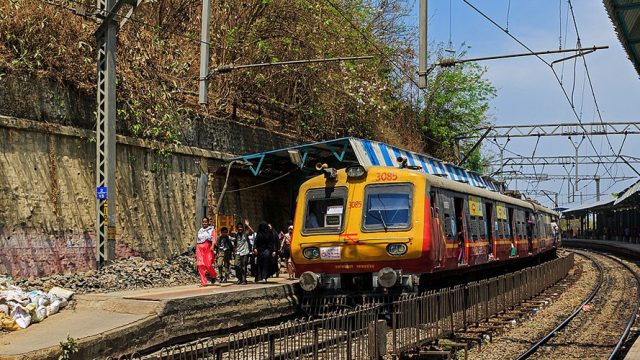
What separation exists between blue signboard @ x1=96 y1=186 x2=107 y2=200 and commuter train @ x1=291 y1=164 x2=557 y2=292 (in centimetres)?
393

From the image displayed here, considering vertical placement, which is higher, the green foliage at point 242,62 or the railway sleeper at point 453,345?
the green foliage at point 242,62

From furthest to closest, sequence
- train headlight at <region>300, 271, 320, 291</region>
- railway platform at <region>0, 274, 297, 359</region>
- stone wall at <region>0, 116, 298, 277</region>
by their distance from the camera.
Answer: stone wall at <region>0, 116, 298, 277</region>, train headlight at <region>300, 271, 320, 291</region>, railway platform at <region>0, 274, 297, 359</region>

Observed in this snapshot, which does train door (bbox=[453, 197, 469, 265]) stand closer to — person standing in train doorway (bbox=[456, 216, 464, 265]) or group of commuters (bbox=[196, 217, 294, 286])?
person standing in train doorway (bbox=[456, 216, 464, 265])

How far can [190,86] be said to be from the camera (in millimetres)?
21781

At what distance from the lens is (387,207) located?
13.4 m

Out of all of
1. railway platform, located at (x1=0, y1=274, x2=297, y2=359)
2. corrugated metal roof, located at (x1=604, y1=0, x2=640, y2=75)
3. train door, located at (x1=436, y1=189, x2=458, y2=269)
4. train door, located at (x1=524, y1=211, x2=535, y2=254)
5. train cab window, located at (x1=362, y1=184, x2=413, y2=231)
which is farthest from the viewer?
train door, located at (x1=524, y1=211, x2=535, y2=254)

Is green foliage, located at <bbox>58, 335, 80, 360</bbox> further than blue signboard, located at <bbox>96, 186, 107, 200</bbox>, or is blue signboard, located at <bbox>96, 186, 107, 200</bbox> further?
blue signboard, located at <bbox>96, 186, 107, 200</bbox>

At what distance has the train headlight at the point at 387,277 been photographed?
12586 mm

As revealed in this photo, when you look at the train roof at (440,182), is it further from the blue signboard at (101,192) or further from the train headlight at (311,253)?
the blue signboard at (101,192)

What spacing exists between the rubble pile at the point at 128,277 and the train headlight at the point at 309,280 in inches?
142

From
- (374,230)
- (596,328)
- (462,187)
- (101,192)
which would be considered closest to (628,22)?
(374,230)

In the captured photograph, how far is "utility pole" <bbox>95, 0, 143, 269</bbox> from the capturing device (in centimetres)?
1459

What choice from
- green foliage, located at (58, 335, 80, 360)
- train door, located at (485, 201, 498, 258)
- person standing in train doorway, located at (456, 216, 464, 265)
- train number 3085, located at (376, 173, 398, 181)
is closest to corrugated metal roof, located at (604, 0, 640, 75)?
train number 3085, located at (376, 173, 398, 181)

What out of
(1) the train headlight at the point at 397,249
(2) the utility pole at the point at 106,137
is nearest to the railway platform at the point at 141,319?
(2) the utility pole at the point at 106,137
